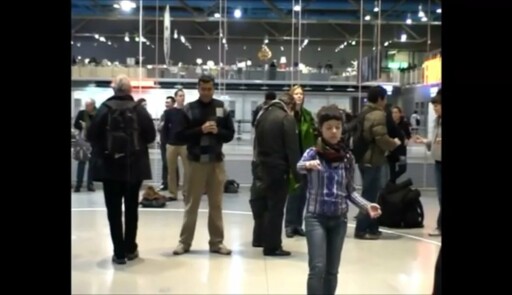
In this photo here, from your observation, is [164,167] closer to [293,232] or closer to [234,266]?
[293,232]

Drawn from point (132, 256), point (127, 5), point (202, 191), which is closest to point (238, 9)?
point (127, 5)

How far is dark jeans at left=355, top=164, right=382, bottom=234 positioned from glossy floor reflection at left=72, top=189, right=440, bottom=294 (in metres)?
0.17

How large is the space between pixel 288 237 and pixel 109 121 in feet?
7.89

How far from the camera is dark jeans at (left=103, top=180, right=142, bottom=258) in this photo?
589 centimetres

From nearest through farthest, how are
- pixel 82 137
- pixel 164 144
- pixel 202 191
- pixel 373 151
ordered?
pixel 202 191
pixel 373 151
pixel 82 137
pixel 164 144

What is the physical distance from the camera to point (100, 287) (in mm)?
5152

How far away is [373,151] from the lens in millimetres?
7316

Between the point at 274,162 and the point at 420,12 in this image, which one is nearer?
the point at 274,162

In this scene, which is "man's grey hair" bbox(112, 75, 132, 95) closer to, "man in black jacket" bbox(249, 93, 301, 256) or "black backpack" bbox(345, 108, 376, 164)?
"man in black jacket" bbox(249, 93, 301, 256)

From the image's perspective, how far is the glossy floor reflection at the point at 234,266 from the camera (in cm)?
520

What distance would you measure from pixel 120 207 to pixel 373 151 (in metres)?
2.78

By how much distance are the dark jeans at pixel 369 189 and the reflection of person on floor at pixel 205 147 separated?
1.67 meters

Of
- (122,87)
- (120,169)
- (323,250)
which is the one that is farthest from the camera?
(122,87)

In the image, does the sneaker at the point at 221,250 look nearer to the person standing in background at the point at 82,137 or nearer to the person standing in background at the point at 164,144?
the person standing in background at the point at 164,144
